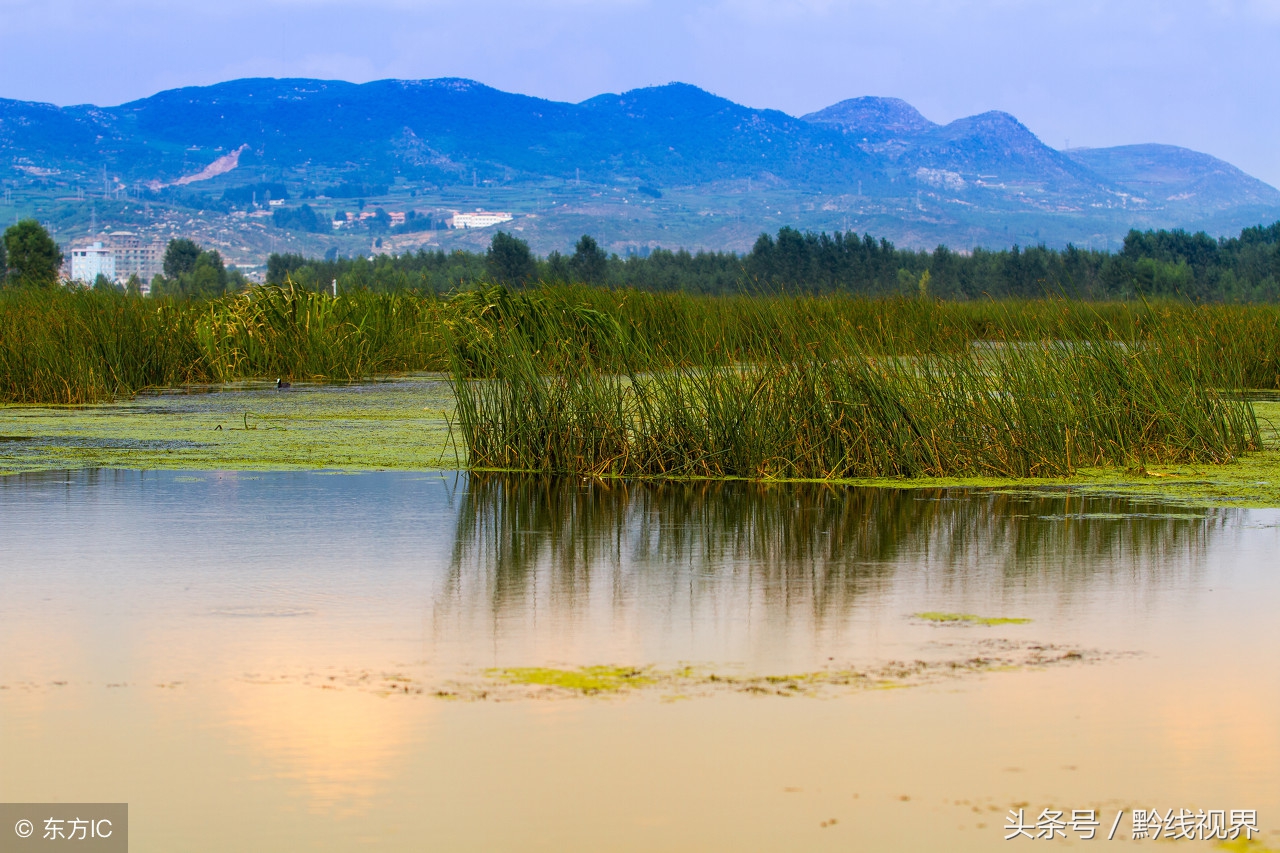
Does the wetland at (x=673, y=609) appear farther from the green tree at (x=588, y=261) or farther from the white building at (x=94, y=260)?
the white building at (x=94, y=260)

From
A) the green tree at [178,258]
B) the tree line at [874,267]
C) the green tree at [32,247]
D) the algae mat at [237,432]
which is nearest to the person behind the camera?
the algae mat at [237,432]

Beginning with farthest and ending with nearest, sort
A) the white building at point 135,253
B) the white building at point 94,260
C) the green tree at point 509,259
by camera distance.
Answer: the white building at point 135,253
the white building at point 94,260
the green tree at point 509,259

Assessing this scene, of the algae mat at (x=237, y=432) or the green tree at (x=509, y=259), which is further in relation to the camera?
the green tree at (x=509, y=259)

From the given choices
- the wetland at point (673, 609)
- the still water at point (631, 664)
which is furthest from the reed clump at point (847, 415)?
the still water at point (631, 664)

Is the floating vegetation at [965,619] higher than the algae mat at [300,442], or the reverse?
the algae mat at [300,442]

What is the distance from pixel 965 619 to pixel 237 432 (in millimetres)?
5814

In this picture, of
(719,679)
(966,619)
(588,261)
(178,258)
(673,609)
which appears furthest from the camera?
(178,258)

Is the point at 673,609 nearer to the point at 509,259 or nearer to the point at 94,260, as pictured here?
the point at 509,259

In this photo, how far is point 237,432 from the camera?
28.6ft

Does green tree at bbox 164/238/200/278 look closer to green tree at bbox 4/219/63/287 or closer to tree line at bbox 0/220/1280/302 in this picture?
tree line at bbox 0/220/1280/302

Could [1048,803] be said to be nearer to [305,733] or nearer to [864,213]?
[305,733]

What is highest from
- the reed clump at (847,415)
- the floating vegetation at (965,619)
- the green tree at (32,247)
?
the green tree at (32,247)

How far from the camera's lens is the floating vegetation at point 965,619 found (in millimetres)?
3949

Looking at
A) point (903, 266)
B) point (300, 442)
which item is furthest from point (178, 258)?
point (300, 442)
